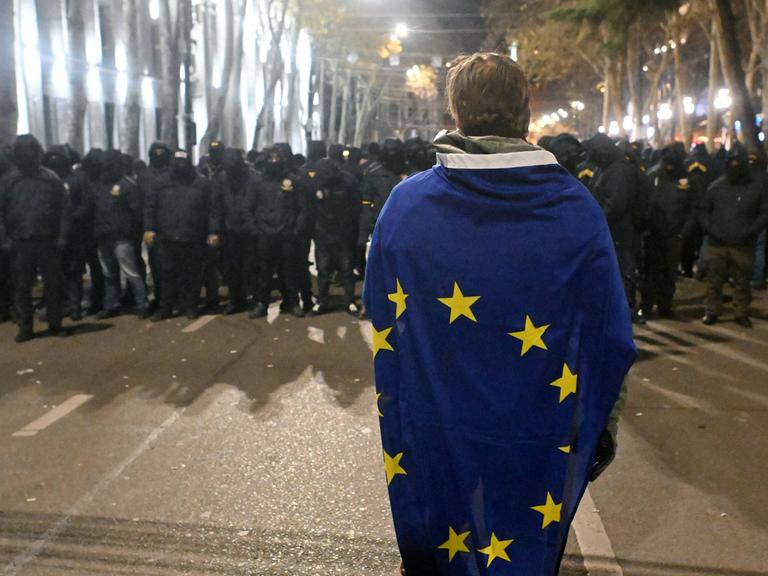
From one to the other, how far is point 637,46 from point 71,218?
28456 millimetres

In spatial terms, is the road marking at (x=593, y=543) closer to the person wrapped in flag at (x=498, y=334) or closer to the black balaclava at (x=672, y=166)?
the person wrapped in flag at (x=498, y=334)

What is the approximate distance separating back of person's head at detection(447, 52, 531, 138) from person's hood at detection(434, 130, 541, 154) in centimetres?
4

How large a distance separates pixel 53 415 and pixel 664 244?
23.2 feet

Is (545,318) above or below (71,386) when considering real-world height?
above

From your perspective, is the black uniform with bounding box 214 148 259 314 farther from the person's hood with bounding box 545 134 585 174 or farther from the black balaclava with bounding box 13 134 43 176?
the person's hood with bounding box 545 134 585 174

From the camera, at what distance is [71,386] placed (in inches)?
313

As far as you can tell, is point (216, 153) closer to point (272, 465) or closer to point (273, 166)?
point (273, 166)

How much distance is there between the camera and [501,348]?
2.32 meters

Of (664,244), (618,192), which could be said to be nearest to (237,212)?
(618,192)

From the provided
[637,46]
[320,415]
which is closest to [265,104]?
[637,46]

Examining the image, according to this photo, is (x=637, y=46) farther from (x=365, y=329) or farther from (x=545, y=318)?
(x=545, y=318)

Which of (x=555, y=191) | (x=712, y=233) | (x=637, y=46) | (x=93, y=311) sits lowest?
(x=93, y=311)

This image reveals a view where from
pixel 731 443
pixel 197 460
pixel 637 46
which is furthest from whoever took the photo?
pixel 637 46

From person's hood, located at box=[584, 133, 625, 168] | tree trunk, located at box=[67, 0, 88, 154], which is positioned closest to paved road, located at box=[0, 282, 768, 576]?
person's hood, located at box=[584, 133, 625, 168]
